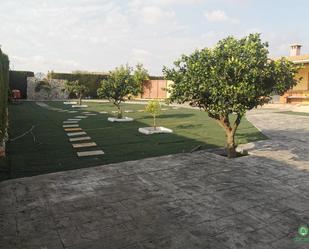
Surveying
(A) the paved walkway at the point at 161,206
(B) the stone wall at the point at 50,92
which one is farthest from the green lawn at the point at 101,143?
(B) the stone wall at the point at 50,92

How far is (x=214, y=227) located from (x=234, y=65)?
17.8ft

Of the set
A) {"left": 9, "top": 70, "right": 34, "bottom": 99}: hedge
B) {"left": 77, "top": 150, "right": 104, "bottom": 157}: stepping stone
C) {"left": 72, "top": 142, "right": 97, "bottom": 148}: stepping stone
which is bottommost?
{"left": 77, "top": 150, "right": 104, "bottom": 157}: stepping stone

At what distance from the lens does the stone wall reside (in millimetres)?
40688

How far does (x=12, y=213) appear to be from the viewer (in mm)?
6234

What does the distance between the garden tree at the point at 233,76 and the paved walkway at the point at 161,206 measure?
2107mm

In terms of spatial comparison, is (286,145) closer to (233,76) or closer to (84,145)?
(233,76)

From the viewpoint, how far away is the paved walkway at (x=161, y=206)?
523cm

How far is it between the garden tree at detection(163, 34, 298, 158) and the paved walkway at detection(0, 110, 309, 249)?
6.91 ft

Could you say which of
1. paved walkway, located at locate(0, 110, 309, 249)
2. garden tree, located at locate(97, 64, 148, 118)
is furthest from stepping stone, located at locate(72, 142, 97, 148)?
garden tree, located at locate(97, 64, 148, 118)

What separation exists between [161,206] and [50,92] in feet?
129

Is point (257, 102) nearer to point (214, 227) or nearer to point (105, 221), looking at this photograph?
point (214, 227)

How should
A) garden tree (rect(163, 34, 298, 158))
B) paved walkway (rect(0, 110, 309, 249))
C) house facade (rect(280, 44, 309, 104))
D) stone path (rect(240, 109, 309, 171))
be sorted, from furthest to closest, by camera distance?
house facade (rect(280, 44, 309, 104)) → stone path (rect(240, 109, 309, 171)) → garden tree (rect(163, 34, 298, 158)) → paved walkway (rect(0, 110, 309, 249))

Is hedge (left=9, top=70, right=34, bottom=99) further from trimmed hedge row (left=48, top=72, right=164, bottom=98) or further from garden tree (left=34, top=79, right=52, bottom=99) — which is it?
trimmed hedge row (left=48, top=72, right=164, bottom=98)

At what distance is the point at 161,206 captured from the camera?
21.7 feet
